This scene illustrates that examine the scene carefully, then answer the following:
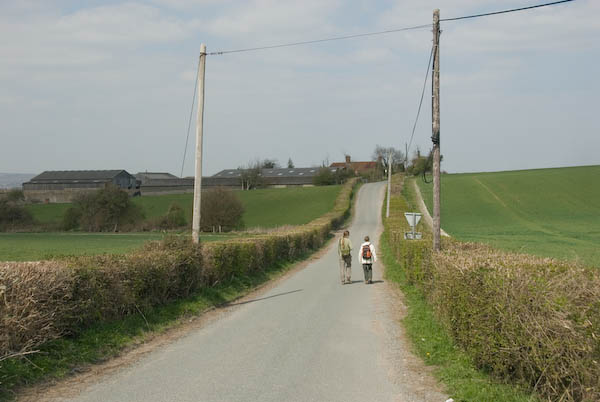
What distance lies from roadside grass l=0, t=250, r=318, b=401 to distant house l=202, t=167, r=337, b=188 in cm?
11067

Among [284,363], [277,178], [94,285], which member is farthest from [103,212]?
[277,178]

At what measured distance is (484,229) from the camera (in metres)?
53.3

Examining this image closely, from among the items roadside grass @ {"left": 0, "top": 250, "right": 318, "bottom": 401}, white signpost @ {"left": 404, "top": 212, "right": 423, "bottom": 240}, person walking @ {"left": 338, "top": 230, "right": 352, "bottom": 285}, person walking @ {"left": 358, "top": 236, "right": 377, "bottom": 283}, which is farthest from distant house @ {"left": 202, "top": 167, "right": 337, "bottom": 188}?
roadside grass @ {"left": 0, "top": 250, "right": 318, "bottom": 401}

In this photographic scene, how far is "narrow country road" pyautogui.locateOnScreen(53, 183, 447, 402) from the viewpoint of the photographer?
6.97 meters

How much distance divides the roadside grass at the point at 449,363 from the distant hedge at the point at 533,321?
0.19 meters

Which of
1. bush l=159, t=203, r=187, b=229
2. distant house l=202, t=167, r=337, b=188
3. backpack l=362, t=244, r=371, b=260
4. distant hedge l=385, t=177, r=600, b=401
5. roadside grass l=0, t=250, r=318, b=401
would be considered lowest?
bush l=159, t=203, r=187, b=229

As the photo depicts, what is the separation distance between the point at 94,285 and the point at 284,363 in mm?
3579

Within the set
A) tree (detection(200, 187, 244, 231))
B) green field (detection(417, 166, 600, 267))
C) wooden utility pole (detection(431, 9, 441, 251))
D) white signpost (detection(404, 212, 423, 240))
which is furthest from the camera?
tree (detection(200, 187, 244, 231))

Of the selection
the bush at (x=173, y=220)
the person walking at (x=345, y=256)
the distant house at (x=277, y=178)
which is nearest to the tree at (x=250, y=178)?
the distant house at (x=277, y=178)

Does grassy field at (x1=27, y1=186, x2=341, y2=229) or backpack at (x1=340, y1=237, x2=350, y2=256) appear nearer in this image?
backpack at (x1=340, y1=237, x2=350, y2=256)

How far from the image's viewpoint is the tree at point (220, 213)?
6366 centimetres

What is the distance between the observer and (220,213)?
209ft

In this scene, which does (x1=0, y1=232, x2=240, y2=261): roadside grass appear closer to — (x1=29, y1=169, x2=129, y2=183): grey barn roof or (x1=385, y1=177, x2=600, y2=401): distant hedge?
(x1=385, y1=177, x2=600, y2=401): distant hedge

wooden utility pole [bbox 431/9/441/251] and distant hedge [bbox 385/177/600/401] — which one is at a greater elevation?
wooden utility pole [bbox 431/9/441/251]
